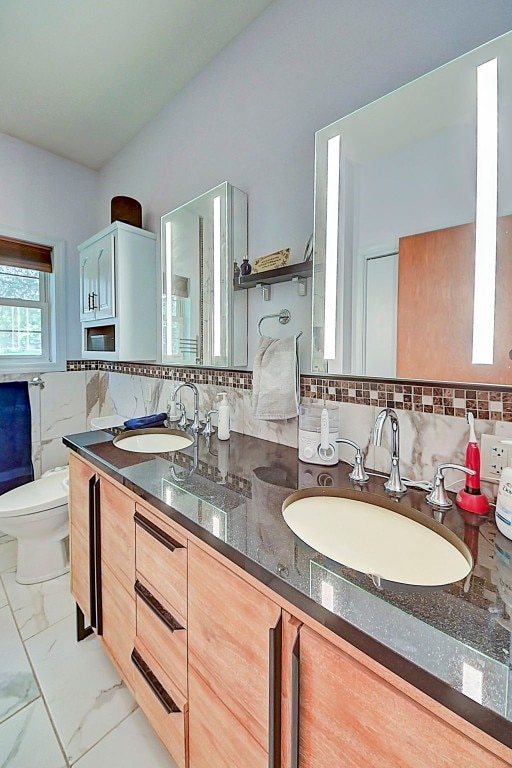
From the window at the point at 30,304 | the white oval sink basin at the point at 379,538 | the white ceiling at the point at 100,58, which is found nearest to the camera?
the white oval sink basin at the point at 379,538

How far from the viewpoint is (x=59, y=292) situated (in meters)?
2.52

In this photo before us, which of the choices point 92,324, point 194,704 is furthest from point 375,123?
point 92,324

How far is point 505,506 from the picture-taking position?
721 mm

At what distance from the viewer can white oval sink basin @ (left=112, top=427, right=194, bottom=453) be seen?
151 cm

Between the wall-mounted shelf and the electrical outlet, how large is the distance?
773 mm

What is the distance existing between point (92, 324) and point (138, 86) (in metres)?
1.35

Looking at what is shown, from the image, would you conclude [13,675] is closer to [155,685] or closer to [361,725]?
[155,685]

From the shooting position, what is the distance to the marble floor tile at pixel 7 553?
202 centimetres

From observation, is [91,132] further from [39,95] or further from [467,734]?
[467,734]

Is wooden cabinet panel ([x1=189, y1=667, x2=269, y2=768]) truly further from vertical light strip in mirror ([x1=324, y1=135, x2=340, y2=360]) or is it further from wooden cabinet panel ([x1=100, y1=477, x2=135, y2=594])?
vertical light strip in mirror ([x1=324, y1=135, x2=340, y2=360])

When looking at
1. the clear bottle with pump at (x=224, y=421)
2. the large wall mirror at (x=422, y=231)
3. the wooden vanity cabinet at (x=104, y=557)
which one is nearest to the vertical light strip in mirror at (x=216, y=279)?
the clear bottle with pump at (x=224, y=421)

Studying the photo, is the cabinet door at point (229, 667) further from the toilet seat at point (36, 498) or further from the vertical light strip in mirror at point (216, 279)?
the toilet seat at point (36, 498)

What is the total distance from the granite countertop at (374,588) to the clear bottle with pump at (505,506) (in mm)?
25

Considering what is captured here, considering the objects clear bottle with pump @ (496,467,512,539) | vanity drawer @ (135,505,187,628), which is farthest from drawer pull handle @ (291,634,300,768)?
clear bottle with pump @ (496,467,512,539)
